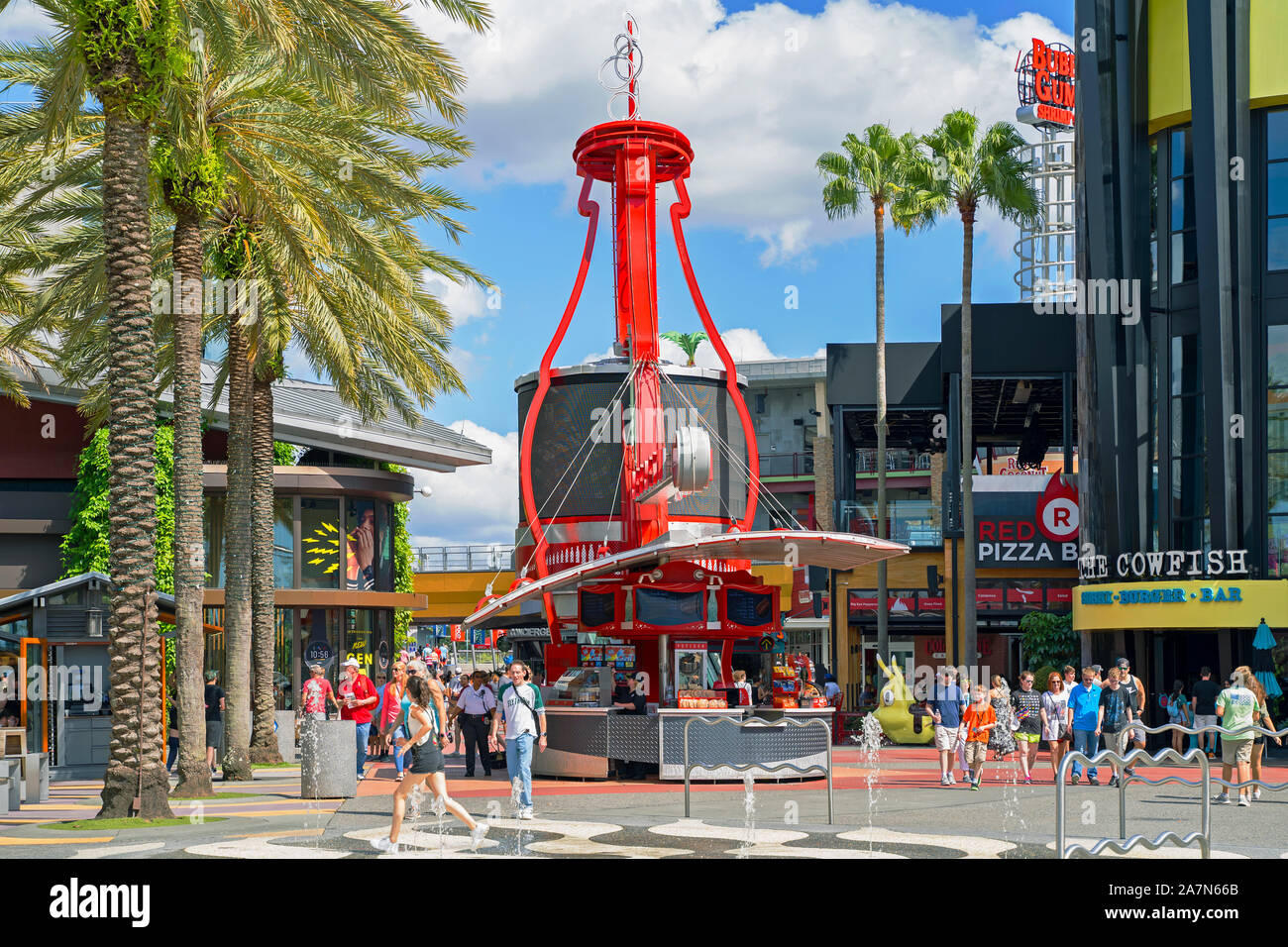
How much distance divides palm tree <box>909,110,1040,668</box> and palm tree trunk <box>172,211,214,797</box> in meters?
21.5

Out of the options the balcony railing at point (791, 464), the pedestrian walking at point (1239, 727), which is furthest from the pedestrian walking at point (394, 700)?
the balcony railing at point (791, 464)

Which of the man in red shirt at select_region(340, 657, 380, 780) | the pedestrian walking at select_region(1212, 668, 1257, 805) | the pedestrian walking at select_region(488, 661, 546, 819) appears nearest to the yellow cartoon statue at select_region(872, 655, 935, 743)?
the pedestrian walking at select_region(1212, 668, 1257, 805)

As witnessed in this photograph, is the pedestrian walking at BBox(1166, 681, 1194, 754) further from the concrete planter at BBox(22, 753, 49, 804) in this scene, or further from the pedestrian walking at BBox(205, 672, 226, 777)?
the concrete planter at BBox(22, 753, 49, 804)

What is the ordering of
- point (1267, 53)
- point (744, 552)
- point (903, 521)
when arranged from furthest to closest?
1. point (903, 521)
2. point (1267, 53)
3. point (744, 552)

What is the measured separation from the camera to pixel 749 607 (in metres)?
24.8

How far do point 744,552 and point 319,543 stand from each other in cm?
2144

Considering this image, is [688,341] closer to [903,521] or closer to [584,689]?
[903,521]

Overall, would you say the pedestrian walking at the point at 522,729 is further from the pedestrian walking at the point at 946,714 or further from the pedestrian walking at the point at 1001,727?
the pedestrian walking at the point at 1001,727

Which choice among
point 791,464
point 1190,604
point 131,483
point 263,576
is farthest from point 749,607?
point 791,464

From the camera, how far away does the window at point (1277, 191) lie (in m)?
30.2

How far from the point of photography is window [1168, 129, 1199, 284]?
31406mm

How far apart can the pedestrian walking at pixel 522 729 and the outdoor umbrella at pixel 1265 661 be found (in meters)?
16.8

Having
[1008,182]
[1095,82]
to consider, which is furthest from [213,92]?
[1008,182]
